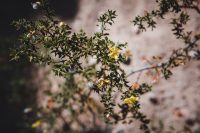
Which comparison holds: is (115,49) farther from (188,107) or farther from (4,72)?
(4,72)

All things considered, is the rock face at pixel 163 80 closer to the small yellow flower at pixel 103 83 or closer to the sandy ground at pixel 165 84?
the sandy ground at pixel 165 84

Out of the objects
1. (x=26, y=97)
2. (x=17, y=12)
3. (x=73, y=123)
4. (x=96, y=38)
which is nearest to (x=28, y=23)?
(x=96, y=38)

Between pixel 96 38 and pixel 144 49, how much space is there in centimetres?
262

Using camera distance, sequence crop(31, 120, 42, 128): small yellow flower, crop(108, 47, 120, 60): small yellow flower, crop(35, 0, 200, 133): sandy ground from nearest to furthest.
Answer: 1. crop(108, 47, 120, 60): small yellow flower
2. crop(35, 0, 200, 133): sandy ground
3. crop(31, 120, 42, 128): small yellow flower

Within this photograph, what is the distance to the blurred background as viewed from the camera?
488cm

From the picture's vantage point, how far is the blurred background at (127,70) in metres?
4.88

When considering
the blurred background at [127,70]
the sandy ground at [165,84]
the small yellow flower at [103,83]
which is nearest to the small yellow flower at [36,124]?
the blurred background at [127,70]

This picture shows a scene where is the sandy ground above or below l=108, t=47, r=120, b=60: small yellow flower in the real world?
above

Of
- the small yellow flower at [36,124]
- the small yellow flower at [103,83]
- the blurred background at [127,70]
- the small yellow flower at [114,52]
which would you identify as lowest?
the small yellow flower at [103,83]

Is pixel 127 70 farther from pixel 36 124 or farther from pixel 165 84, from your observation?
pixel 36 124

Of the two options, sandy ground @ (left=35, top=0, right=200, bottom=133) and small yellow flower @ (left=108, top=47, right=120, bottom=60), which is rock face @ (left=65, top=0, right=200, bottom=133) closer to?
sandy ground @ (left=35, top=0, right=200, bottom=133)

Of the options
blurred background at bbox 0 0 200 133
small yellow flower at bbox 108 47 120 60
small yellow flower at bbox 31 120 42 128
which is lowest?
small yellow flower at bbox 108 47 120 60

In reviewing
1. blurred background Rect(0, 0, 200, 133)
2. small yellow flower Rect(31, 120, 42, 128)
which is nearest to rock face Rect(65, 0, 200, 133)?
blurred background Rect(0, 0, 200, 133)

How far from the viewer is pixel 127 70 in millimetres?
5195
